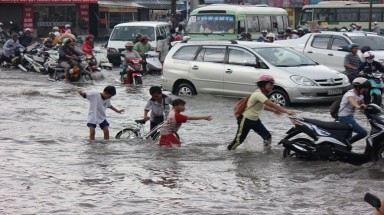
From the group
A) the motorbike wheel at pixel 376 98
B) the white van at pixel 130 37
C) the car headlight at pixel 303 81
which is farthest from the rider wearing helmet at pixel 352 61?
the white van at pixel 130 37

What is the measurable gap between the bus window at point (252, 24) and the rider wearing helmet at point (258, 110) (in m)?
16.8

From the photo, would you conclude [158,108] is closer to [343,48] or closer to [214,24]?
[343,48]

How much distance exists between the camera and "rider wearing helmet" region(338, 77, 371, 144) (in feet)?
36.9

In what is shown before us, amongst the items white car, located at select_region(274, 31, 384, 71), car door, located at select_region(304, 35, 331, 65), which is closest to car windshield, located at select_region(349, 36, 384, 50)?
white car, located at select_region(274, 31, 384, 71)

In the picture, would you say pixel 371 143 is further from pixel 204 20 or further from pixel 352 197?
pixel 204 20

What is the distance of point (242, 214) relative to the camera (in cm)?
803

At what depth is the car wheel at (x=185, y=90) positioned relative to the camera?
61.3ft

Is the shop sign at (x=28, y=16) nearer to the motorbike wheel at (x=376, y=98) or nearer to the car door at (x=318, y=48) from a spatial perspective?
the car door at (x=318, y=48)

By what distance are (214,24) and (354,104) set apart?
54.3 feet

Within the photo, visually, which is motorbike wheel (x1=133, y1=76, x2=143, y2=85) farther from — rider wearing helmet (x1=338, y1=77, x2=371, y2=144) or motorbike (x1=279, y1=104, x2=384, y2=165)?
motorbike (x1=279, y1=104, x2=384, y2=165)

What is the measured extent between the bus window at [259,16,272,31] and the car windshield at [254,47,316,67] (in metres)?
11.1

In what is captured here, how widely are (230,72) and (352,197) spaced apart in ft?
30.4

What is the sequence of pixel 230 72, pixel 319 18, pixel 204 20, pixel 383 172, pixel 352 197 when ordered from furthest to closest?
pixel 319 18 < pixel 204 20 < pixel 230 72 < pixel 383 172 < pixel 352 197

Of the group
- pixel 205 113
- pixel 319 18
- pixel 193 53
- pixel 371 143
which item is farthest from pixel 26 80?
pixel 319 18
